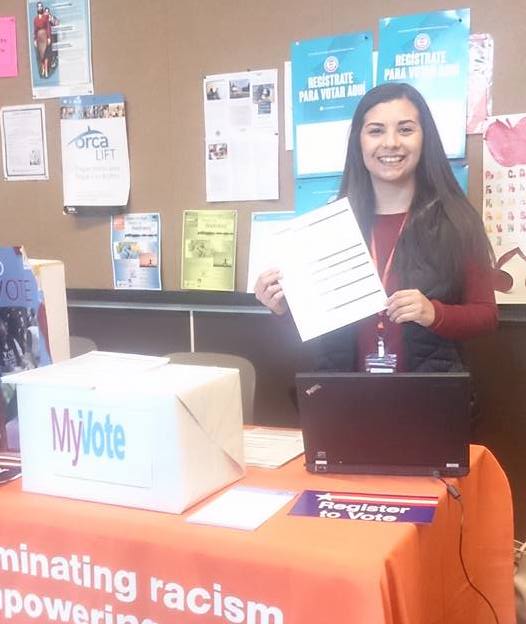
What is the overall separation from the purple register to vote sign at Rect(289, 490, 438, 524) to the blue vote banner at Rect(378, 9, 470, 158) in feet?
4.77

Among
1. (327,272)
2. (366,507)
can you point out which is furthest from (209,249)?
(366,507)

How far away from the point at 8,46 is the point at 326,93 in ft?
4.64

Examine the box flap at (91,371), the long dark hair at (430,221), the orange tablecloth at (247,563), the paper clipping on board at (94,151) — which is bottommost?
the orange tablecloth at (247,563)

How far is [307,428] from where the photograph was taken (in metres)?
1.46

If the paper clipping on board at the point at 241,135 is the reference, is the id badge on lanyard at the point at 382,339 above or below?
below

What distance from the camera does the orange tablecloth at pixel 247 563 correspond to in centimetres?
113

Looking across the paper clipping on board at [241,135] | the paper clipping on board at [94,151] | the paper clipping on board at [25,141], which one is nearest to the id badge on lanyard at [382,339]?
the paper clipping on board at [241,135]

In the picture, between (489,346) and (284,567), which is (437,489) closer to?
(284,567)

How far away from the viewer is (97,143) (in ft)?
10.0

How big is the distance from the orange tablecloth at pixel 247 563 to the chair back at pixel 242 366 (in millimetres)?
684

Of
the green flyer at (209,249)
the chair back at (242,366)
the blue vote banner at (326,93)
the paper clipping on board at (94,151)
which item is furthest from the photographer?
the paper clipping on board at (94,151)

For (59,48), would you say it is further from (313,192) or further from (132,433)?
(132,433)

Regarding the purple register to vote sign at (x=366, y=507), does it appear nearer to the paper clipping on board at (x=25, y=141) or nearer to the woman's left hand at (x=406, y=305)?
the woman's left hand at (x=406, y=305)

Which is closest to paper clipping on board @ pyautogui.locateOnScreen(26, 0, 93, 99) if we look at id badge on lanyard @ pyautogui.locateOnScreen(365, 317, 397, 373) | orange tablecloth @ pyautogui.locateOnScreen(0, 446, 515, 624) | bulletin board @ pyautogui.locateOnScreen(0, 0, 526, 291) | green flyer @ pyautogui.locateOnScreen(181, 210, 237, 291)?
bulletin board @ pyautogui.locateOnScreen(0, 0, 526, 291)
